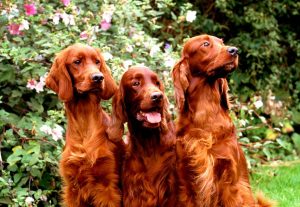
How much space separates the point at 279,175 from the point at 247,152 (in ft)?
1.47

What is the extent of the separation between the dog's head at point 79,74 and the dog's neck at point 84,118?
76 millimetres

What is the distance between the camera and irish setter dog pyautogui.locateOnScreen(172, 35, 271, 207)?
506cm

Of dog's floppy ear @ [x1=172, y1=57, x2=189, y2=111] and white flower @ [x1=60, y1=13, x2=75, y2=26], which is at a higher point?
dog's floppy ear @ [x1=172, y1=57, x2=189, y2=111]

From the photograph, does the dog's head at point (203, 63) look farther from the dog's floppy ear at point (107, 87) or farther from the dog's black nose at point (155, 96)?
the dog's floppy ear at point (107, 87)

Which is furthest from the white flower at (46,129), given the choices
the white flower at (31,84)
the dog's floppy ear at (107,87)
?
the dog's floppy ear at (107,87)

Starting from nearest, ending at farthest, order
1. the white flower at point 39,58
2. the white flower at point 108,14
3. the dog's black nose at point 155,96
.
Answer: the dog's black nose at point 155,96 → the white flower at point 39,58 → the white flower at point 108,14

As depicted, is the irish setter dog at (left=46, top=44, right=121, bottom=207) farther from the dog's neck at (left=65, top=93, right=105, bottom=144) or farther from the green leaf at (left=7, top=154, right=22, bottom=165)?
the green leaf at (left=7, top=154, right=22, bottom=165)

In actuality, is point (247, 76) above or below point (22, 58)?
below

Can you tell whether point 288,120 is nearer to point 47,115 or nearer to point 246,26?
point 246,26

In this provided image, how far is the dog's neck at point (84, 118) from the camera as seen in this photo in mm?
5148

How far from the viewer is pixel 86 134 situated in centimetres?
514

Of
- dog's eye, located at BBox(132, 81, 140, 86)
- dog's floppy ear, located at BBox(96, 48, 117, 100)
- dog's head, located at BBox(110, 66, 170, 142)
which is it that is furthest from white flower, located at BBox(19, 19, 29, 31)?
dog's eye, located at BBox(132, 81, 140, 86)

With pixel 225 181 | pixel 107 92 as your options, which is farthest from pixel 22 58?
pixel 225 181

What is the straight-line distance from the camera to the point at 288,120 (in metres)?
10.7
